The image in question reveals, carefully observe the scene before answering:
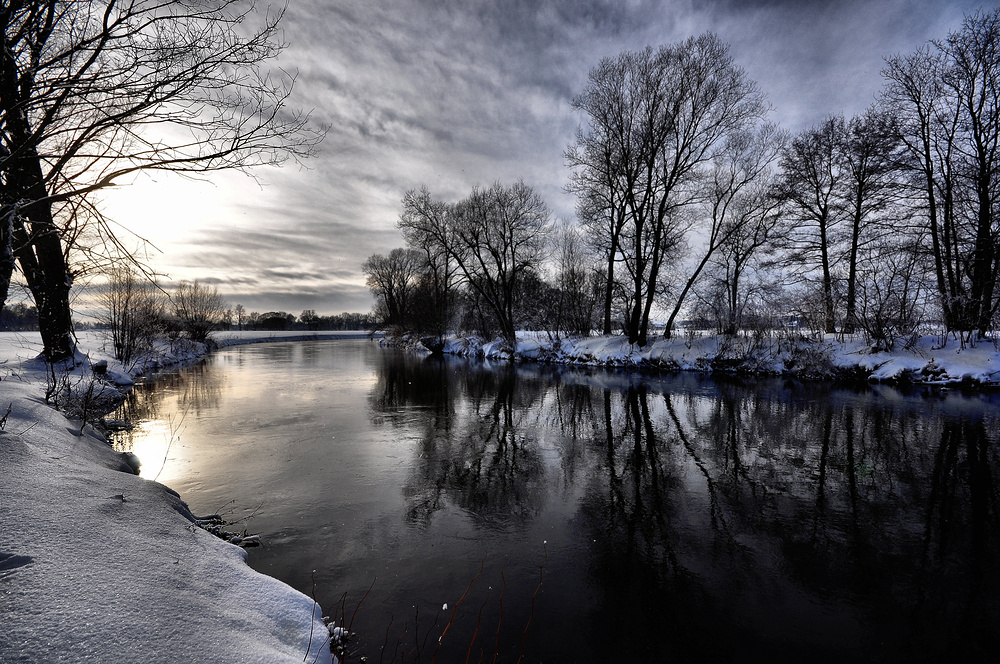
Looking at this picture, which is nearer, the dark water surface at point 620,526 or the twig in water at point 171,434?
the dark water surface at point 620,526

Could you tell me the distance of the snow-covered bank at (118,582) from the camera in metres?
1.88

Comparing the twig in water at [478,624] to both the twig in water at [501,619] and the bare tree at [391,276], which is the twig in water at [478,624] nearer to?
the twig in water at [501,619]

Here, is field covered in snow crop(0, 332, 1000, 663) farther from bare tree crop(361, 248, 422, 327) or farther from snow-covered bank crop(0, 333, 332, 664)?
bare tree crop(361, 248, 422, 327)

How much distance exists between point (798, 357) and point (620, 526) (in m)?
18.6

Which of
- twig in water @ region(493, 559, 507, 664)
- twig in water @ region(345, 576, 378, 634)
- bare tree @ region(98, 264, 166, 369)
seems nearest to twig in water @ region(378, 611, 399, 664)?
twig in water @ region(345, 576, 378, 634)

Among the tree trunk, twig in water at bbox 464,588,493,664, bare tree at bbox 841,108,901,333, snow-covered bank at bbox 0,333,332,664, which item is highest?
bare tree at bbox 841,108,901,333

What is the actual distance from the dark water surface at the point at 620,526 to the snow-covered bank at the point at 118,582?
2.04ft

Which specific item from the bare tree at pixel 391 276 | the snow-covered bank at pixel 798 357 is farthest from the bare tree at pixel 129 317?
the bare tree at pixel 391 276

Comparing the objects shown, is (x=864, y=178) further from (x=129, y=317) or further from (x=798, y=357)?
(x=129, y=317)

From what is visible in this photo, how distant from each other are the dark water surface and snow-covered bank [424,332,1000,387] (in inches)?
249

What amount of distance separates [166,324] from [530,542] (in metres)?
31.4

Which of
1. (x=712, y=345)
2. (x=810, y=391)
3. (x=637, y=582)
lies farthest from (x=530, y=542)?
(x=712, y=345)

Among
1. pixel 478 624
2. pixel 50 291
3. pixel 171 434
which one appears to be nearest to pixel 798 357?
pixel 478 624

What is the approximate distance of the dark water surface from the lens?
310 cm
